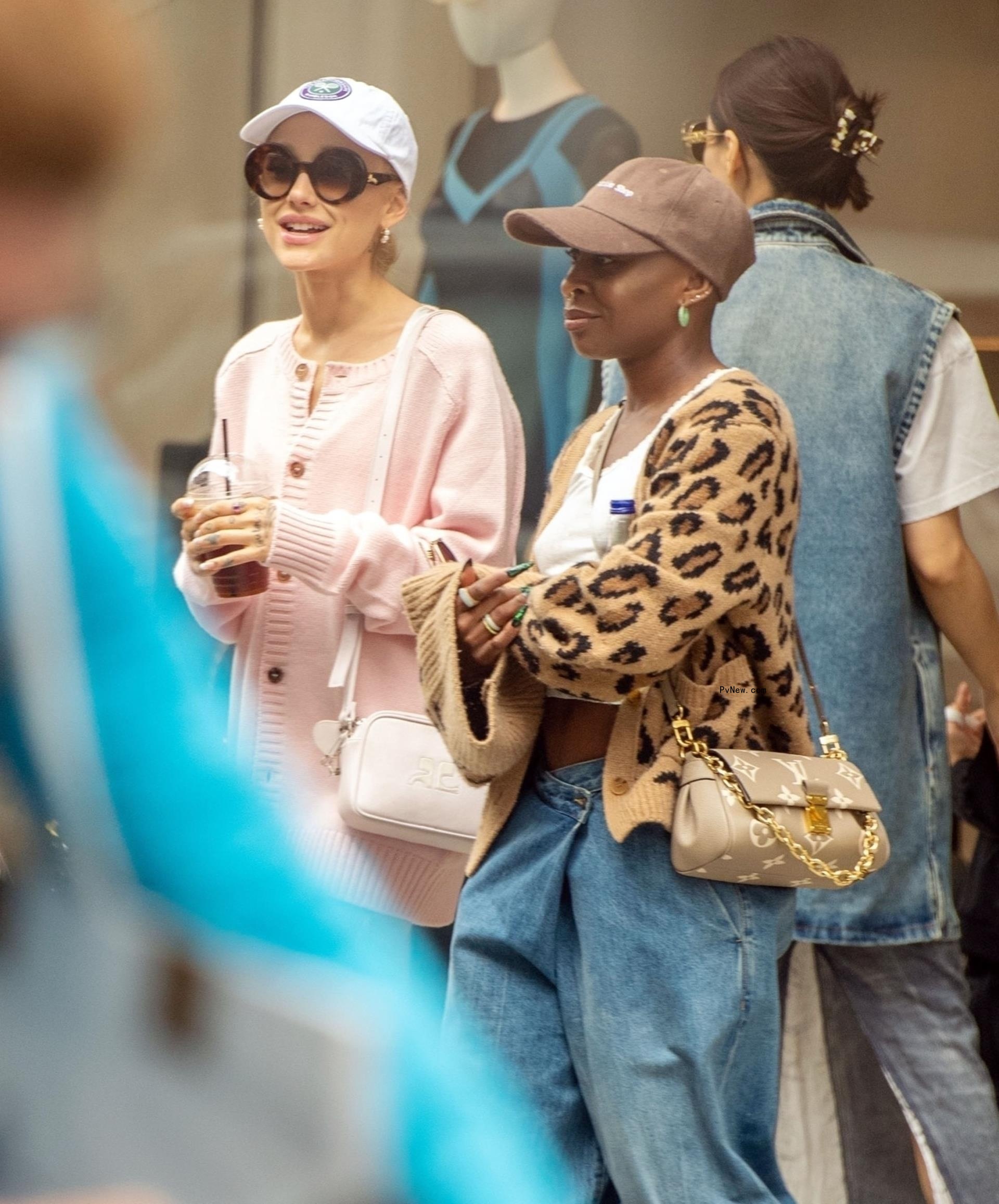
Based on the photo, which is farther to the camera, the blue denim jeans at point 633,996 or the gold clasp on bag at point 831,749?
the gold clasp on bag at point 831,749

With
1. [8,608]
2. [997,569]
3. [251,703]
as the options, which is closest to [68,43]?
[8,608]

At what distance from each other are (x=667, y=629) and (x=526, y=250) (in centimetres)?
180

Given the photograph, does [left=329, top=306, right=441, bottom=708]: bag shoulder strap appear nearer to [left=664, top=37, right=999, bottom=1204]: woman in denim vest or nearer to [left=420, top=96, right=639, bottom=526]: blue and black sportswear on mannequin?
[left=664, top=37, right=999, bottom=1204]: woman in denim vest

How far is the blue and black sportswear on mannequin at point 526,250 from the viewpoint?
3.52 meters

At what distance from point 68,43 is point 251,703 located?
2.22 m

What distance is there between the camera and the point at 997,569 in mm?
3785

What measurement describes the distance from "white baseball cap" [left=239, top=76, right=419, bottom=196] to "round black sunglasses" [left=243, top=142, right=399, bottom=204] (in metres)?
0.03

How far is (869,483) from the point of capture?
2799mm

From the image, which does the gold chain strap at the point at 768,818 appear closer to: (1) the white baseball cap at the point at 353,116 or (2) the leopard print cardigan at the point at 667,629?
(2) the leopard print cardigan at the point at 667,629

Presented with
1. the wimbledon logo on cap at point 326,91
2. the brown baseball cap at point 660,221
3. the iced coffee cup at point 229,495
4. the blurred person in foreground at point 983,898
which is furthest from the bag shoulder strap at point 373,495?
the blurred person in foreground at point 983,898

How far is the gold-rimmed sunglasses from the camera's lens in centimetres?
289

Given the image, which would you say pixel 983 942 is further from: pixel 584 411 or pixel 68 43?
pixel 68 43

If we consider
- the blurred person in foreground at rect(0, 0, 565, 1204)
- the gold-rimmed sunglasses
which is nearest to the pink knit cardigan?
the gold-rimmed sunglasses

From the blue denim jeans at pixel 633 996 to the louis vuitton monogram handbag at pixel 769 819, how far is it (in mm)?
67
